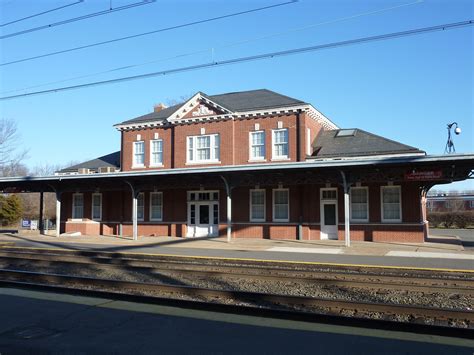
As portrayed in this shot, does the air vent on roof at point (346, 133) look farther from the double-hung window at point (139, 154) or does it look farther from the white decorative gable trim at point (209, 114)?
the double-hung window at point (139, 154)

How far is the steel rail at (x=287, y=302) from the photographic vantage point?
7.41 metres

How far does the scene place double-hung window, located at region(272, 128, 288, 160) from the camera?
2525 cm

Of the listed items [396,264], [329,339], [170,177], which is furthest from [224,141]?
[329,339]

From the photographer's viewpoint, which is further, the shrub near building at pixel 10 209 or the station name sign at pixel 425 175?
the shrub near building at pixel 10 209

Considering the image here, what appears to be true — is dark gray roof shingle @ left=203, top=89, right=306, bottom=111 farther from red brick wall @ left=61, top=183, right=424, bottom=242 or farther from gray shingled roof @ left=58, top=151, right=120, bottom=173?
gray shingled roof @ left=58, top=151, right=120, bottom=173

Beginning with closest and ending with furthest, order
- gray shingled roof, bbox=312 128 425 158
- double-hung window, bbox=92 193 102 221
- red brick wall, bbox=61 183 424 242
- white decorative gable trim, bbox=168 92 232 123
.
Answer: red brick wall, bbox=61 183 424 242 < gray shingled roof, bbox=312 128 425 158 < white decorative gable trim, bbox=168 92 232 123 < double-hung window, bbox=92 193 102 221

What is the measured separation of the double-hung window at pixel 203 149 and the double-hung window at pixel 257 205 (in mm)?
3265

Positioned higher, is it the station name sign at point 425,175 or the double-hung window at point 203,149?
the double-hung window at point 203,149

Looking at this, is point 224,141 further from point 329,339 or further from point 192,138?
point 329,339

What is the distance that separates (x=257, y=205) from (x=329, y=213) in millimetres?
3965

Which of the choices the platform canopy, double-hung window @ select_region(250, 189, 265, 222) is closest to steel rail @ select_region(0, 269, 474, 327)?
the platform canopy

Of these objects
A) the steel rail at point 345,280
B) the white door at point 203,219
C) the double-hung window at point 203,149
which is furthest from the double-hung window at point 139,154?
the steel rail at point 345,280

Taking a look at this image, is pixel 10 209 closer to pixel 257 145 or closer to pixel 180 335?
pixel 257 145

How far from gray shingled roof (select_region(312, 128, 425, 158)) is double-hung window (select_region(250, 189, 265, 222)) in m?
3.70
